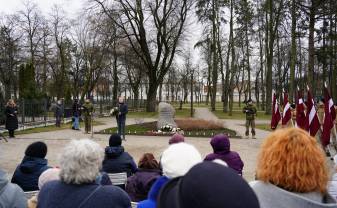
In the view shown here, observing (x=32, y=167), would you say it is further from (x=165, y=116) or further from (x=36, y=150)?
(x=165, y=116)

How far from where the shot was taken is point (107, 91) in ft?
226

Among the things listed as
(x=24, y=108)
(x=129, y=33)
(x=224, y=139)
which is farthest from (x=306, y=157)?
(x=129, y=33)

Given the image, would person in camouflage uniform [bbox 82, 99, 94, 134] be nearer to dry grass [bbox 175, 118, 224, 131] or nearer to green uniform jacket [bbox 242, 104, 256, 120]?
dry grass [bbox 175, 118, 224, 131]

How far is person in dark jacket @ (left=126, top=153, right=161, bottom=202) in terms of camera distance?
5383mm

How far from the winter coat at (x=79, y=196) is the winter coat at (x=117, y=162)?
3.53 m

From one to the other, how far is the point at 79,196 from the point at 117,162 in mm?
3751

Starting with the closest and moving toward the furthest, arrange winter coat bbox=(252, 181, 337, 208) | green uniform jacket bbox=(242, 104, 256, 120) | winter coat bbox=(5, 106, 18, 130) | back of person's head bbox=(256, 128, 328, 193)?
winter coat bbox=(252, 181, 337, 208), back of person's head bbox=(256, 128, 328, 193), winter coat bbox=(5, 106, 18, 130), green uniform jacket bbox=(242, 104, 256, 120)

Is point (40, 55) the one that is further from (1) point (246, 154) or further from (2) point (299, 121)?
(2) point (299, 121)

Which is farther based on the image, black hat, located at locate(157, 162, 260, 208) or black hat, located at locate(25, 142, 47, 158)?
→ black hat, located at locate(25, 142, 47, 158)

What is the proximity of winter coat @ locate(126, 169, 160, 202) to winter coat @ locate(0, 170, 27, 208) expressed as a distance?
153cm

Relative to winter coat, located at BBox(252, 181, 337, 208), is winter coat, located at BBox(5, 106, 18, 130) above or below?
below

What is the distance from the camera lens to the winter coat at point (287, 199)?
282 cm

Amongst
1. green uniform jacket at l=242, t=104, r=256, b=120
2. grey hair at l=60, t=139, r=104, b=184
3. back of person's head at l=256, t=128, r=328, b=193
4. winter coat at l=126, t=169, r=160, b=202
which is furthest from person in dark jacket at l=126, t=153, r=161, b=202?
green uniform jacket at l=242, t=104, r=256, b=120

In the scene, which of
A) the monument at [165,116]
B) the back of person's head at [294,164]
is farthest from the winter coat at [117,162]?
the monument at [165,116]
